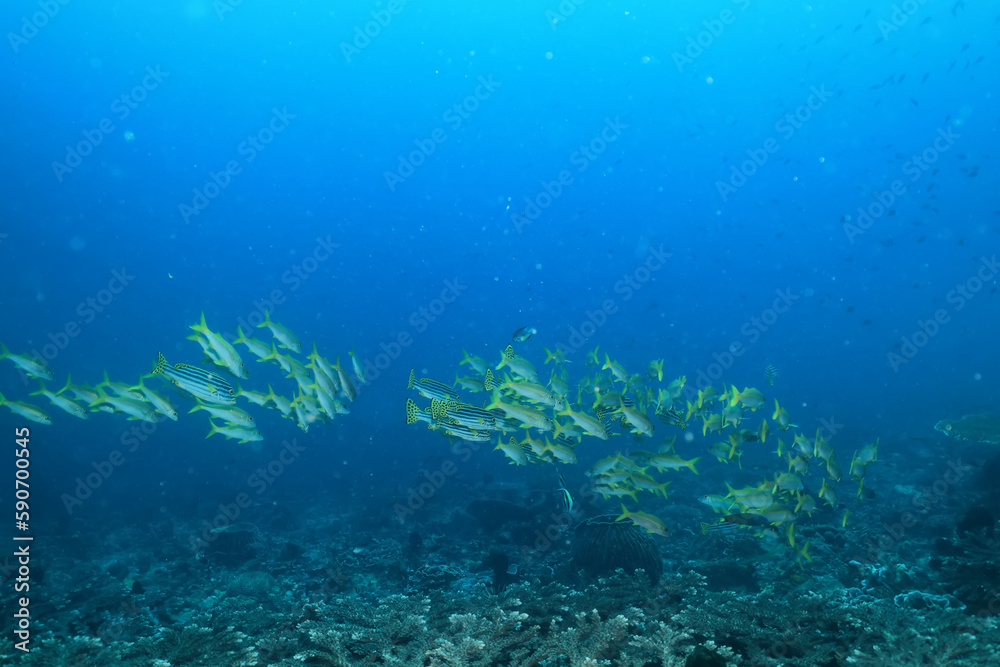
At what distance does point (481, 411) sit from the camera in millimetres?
6133

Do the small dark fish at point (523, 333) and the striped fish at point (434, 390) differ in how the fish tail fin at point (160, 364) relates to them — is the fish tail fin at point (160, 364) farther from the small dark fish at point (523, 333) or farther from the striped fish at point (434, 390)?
the small dark fish at point (523, 333)

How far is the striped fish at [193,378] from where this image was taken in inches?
239

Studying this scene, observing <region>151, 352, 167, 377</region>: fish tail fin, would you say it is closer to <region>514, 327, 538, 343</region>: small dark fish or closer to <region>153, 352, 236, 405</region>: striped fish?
<region>153, 352, 236, 405</region>: striped fish

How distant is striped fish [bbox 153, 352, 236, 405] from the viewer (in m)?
6.08

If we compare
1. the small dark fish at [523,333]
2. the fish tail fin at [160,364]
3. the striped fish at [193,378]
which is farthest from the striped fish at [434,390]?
the fish tail fin at [160,364]

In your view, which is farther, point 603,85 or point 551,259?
point 551,259

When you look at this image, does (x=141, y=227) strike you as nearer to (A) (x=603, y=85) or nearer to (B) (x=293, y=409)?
(A) (x=603, y=85)

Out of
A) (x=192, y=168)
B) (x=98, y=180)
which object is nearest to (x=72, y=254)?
(x=98, y=180)

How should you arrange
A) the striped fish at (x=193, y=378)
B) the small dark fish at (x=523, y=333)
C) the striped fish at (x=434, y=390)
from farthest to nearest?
1. the small dark fish at (x=523, y=333)
2. the striped fish at (x=434, y=390)
3. the striped fish at (x=193, y=378)

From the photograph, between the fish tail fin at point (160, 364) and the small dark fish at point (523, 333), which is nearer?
the fish tail fin at point (160, 364)

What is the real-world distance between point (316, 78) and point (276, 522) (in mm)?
58796

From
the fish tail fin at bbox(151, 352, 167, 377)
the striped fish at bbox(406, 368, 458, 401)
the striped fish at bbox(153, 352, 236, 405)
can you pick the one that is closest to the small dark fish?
the striped fish at bbox(406, 368, 458, 401)

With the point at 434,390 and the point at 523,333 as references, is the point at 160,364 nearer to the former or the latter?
the point at 434,390

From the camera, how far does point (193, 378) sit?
614 centimetres
